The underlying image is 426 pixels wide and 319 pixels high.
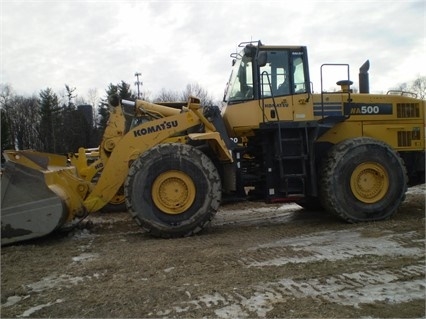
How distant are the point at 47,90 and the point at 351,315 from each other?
50667 millimetres

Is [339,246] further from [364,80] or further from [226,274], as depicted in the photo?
[364,80]

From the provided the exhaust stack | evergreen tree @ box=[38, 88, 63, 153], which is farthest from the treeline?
the exhaust stack

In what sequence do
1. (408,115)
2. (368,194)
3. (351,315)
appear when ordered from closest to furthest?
(351,315)
(368,194)
(408,115)

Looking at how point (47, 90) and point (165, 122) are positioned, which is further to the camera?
point (47, 90)

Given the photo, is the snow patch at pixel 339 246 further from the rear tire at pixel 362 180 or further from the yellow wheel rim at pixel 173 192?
the yellow wheel rim at pixel 173 192

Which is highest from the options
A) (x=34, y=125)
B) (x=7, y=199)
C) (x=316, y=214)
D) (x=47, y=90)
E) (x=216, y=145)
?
(x=47, y=90)

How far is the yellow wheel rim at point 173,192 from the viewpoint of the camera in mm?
6848

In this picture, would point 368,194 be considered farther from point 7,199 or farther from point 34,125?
point 34,125

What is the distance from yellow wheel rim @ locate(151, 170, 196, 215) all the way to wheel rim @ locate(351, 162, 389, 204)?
2.90 meters

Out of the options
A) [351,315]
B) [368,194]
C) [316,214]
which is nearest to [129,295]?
[351,315]

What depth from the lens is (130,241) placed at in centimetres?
679

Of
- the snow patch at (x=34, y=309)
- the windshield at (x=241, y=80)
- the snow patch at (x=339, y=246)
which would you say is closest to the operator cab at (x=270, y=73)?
the windshield at (x=241, y=80)

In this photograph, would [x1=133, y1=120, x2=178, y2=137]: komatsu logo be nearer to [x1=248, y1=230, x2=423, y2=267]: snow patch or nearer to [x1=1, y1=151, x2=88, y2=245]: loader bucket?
[x1=1, y1=151, x2=88, y2=245]: loader bucket

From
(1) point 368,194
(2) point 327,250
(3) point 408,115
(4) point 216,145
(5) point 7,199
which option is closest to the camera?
(2) point 327,250
